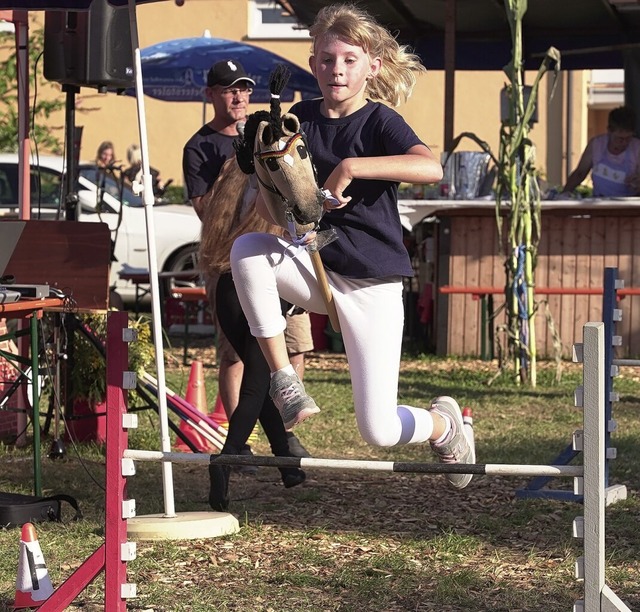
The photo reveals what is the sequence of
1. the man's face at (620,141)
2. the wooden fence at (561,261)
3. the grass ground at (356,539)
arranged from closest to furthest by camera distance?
the grass ground at (356,539), the wooden fence at (561,261), the man's face at (620,141)

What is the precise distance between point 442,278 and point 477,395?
89.3 inches

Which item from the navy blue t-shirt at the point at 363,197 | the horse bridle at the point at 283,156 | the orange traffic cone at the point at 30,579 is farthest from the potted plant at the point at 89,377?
the horse bridle at the point at 283,156

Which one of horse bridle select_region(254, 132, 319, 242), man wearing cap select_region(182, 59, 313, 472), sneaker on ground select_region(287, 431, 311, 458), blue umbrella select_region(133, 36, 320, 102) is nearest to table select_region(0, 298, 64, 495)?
man wearing cap select_region(182, 59, 313, 472)

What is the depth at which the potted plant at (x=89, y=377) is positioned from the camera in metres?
7.77

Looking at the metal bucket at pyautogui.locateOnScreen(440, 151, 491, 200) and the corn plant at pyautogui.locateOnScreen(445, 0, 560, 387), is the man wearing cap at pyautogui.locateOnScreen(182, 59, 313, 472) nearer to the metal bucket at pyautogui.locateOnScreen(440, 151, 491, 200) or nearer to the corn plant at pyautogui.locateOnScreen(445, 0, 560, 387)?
the corn plant at pyautogui.locateOnScreen(445, 0, 560, 387)

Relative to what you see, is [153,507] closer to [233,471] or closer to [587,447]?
[233,471]

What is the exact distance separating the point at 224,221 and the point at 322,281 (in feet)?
6.34

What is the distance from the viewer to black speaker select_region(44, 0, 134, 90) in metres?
7.55

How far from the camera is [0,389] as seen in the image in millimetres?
7988

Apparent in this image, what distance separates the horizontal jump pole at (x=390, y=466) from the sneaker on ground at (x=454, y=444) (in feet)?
2.76

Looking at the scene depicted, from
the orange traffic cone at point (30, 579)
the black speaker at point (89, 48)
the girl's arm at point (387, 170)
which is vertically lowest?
the orange traffic cone at point (30, 579)

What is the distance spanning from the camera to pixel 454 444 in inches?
200

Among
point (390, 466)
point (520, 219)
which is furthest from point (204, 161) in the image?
point (520, 219)

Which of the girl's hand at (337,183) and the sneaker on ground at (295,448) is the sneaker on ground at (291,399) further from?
the sneaker on ground at (295,448)
